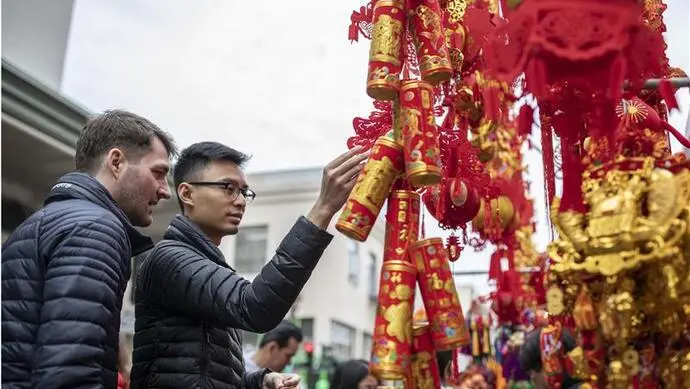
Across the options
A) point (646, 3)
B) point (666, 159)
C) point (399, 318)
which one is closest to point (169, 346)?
point (399, 318)

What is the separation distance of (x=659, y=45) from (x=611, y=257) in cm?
42

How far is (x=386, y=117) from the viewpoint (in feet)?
6.28

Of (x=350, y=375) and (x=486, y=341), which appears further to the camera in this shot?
(x=486, y=341)

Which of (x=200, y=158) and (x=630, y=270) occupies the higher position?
(x=200, y=158)

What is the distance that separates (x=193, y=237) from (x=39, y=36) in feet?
15.9

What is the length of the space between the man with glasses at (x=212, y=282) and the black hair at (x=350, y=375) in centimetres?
195

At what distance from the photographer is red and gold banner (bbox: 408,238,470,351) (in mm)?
1607

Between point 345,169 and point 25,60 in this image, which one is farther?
point 25,60

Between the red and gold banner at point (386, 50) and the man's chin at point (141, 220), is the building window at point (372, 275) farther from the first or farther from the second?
the red and gold banner at point (386, 50)

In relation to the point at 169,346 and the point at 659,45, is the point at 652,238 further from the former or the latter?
the point at 169,346

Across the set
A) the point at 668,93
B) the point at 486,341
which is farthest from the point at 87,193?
the point at 486,341

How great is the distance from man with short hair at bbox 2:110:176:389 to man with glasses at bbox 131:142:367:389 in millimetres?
165

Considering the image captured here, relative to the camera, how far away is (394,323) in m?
1.59

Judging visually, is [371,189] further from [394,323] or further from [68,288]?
[68,288]
